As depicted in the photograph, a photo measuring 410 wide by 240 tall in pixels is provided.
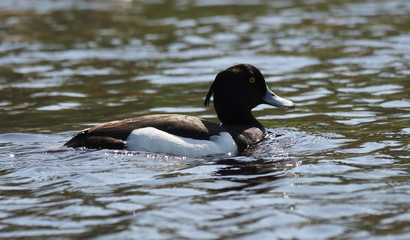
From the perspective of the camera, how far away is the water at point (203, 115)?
627 centimetres

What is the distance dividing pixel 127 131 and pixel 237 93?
181cm

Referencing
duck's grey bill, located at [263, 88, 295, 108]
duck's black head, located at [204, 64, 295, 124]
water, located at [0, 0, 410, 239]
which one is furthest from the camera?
duck's grey bill, located at [263, 88, 295, 108]

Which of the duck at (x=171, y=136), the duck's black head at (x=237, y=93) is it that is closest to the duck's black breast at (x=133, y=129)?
the duck at (x=171, y=136)

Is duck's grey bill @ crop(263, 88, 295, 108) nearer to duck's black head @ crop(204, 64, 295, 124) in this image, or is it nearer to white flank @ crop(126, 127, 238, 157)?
duck's black head @ crop(204, 64, 295, 124)

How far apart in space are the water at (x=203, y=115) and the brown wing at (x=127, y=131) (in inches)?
5.8

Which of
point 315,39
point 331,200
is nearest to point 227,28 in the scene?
point 315,39

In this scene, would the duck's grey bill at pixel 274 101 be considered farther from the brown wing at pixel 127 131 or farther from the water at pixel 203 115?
the brown wing at pixel 127 131

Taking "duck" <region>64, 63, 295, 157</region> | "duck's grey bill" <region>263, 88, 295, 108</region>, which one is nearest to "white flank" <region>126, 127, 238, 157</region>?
"duck" <region>64, 63, 295, 157</region>

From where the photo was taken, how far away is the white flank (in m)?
8.48

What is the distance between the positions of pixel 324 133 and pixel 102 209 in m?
4.13

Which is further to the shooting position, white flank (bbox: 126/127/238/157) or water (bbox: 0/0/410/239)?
white flank (bbox: 126/127/238/157)

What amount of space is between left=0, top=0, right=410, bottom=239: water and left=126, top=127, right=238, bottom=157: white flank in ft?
0.33

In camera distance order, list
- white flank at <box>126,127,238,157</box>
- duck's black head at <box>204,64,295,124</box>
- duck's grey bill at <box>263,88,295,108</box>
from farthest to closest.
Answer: duck's grey bill at <box>263,88,295,108</box> < duck's black head at <box>204,64,295,124</box> < white flank at <box>126,127,238,157</box>

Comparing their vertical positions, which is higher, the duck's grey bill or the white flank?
the duck's grey bill
